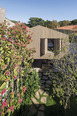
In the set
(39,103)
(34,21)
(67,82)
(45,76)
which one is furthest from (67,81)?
(34,21)

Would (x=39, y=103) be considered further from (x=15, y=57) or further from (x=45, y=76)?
(x=15, y=57)

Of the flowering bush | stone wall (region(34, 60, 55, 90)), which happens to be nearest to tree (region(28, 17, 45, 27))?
stone wall (region(34, 60, 55, 90))

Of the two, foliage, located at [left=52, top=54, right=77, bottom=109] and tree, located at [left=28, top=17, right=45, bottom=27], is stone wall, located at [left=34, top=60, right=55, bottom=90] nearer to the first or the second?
foliage, located at [left=52, top=54, right=77, bottom=109]

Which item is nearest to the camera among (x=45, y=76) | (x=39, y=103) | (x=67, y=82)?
(x=39, y=103)

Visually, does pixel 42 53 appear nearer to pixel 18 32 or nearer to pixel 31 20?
pixel 18 32

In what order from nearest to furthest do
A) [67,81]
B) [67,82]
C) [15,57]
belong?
1. [15,57]
2. [67,81]
3. [67,82]

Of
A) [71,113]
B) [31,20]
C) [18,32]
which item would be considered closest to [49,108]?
[71,113]

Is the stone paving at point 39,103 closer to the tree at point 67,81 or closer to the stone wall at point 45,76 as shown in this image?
the stone wall at point 45,76

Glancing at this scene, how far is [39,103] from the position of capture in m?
8.77

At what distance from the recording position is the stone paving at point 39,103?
7842mm

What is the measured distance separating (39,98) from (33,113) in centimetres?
169

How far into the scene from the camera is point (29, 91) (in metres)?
8.70

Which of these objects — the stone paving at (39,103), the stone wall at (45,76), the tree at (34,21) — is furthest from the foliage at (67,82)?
A: the tree at (34,21)

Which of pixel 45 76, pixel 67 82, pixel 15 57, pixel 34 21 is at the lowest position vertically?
pixel 45 76
